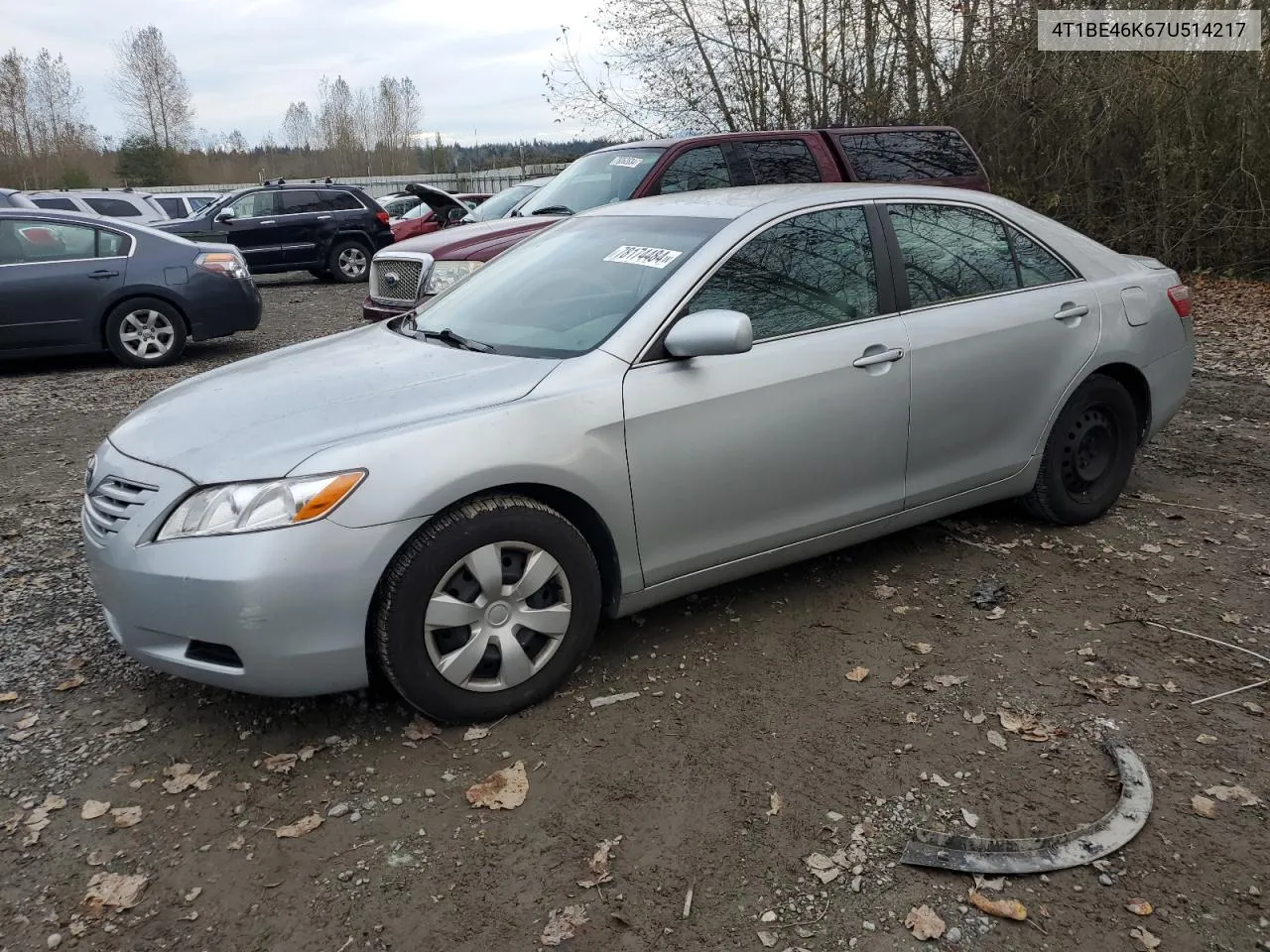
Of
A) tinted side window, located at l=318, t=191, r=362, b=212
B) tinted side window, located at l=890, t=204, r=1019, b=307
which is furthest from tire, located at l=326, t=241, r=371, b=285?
tinted side window, located at l=890, t=204, r=1019, b=307

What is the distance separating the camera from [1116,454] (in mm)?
4762

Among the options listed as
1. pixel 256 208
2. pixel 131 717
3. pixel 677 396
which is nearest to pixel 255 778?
pixel 131 717

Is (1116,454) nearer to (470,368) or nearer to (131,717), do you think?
(470,368)

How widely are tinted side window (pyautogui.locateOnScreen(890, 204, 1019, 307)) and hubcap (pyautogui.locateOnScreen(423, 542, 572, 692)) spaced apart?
1925mm

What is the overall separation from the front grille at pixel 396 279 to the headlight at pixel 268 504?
519 cm

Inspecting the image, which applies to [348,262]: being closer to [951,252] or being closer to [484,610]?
[951,252]

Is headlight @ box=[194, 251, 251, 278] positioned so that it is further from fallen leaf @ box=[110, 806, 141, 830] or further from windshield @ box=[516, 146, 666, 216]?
fallen leaf @ box=[110, 806, 141, 830]

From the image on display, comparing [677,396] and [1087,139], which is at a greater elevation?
[1087,139]

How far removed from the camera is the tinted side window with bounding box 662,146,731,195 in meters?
7.67

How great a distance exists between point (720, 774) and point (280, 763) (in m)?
1.33

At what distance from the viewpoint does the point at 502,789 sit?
2908 mm

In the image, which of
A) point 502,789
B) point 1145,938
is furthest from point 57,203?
point 1145,938

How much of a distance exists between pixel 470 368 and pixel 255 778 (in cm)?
144

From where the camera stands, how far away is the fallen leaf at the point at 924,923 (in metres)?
2.33
